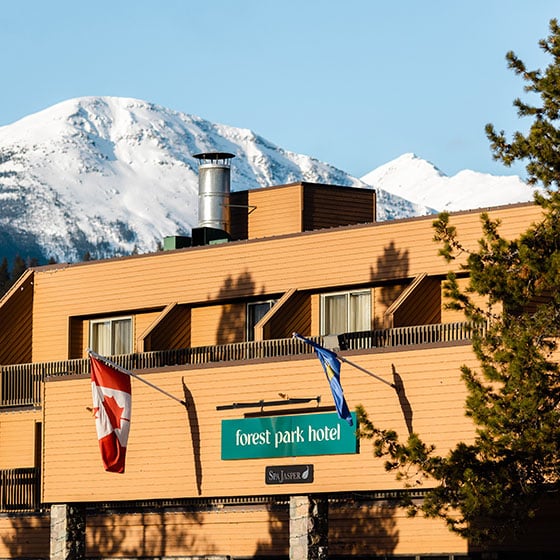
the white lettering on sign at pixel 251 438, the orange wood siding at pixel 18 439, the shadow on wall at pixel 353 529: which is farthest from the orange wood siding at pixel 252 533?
the white lettering on sign at pixel 251 438

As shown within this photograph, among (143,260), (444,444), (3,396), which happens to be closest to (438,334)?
(444,444)

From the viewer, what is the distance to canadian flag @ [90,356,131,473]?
44844mm

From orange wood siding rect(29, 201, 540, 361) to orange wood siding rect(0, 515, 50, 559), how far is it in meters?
4.88

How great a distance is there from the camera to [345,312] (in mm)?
46281

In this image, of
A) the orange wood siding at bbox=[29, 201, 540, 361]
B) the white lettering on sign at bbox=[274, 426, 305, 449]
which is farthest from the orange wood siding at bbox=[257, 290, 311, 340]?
the white lettering on sign at bbox=[274, 426, 305, 449]

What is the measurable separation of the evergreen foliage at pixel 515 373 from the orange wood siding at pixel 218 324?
14.5 metres

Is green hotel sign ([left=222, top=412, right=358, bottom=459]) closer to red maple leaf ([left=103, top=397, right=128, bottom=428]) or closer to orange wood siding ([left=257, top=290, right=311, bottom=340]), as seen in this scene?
orange wood siding ([left=257, top=290, right=311, bottom=340])

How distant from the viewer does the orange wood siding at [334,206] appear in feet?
175

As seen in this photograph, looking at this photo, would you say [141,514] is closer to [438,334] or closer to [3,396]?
[3,396]

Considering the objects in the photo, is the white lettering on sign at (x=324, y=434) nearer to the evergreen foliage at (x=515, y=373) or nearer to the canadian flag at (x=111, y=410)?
the canadian flag at (x=111, y=410)

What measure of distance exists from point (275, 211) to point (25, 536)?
12561 mm

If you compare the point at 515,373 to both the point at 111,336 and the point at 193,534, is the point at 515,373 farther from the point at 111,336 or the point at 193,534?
the point at 111,336

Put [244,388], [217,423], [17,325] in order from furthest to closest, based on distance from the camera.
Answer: [17,325]
[217,423]
[244,388]

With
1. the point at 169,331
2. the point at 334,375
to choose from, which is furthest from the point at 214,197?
the point at 334,375
